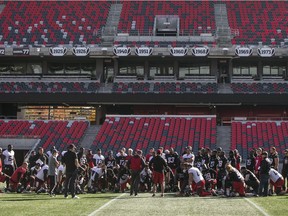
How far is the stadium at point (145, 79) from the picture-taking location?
3534 cm

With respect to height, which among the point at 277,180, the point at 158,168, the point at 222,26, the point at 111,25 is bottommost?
the point at 277,180

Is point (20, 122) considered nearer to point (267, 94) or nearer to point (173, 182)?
point (267, 94)

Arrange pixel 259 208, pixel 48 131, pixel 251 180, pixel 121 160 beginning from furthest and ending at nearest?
pixel 48 131, pixel 121 160, pixel 251 180, pixel 259 208

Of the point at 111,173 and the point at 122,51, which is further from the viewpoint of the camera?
the point at 122,51

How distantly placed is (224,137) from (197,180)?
18.3 m

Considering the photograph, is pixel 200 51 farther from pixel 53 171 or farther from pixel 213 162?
pixel 53 171

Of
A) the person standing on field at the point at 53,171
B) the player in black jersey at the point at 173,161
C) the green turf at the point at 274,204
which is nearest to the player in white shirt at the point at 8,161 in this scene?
the person standing on field at the point at 53,171

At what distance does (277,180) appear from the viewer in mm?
17578

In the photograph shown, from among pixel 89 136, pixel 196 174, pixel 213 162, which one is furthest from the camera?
pixel 89 136

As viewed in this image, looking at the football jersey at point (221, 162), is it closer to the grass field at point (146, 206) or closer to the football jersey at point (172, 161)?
the football jersey at point (172, 161)

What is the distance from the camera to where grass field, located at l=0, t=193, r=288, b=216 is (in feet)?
40.9

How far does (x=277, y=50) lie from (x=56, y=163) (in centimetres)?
2492

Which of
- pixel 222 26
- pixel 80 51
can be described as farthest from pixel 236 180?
pixel 222 26

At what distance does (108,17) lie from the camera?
4619 cm
